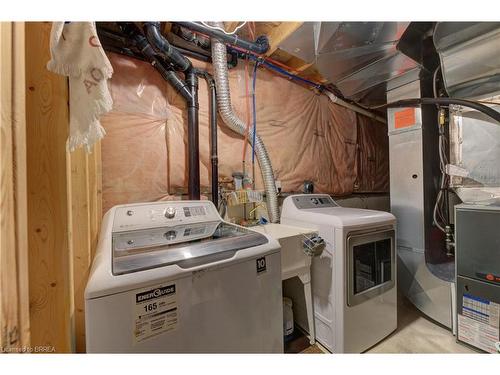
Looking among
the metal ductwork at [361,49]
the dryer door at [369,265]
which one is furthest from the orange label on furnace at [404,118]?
the dryer door at [369,265]

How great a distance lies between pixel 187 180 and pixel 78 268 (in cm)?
84

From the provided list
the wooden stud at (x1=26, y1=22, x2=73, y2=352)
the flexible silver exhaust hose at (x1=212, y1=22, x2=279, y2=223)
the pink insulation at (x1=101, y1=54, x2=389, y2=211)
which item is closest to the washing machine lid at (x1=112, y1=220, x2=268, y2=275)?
the wooden stud at (x1=26, y1=22, x2=73, y2=352)

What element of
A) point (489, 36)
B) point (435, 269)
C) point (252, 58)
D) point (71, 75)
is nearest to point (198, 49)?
point (252, 58)

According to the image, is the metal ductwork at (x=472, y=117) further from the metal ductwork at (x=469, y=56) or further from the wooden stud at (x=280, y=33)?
the wooden stud at (x=280, y=33)

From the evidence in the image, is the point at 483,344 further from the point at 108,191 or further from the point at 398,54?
the point at 108,191

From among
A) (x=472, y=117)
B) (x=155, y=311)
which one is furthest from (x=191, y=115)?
(x=472, y=117)

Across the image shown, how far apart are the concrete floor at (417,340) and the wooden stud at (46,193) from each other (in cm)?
143

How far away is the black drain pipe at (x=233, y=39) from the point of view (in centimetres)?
144

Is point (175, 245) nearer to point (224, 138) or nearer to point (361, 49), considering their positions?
point (224, 138)

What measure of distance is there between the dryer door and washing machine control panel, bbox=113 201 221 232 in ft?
3.01

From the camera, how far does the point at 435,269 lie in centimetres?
177

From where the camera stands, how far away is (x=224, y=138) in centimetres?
180

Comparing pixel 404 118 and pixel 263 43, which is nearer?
pixel 263 43

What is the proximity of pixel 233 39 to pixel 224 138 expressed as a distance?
0.74m
